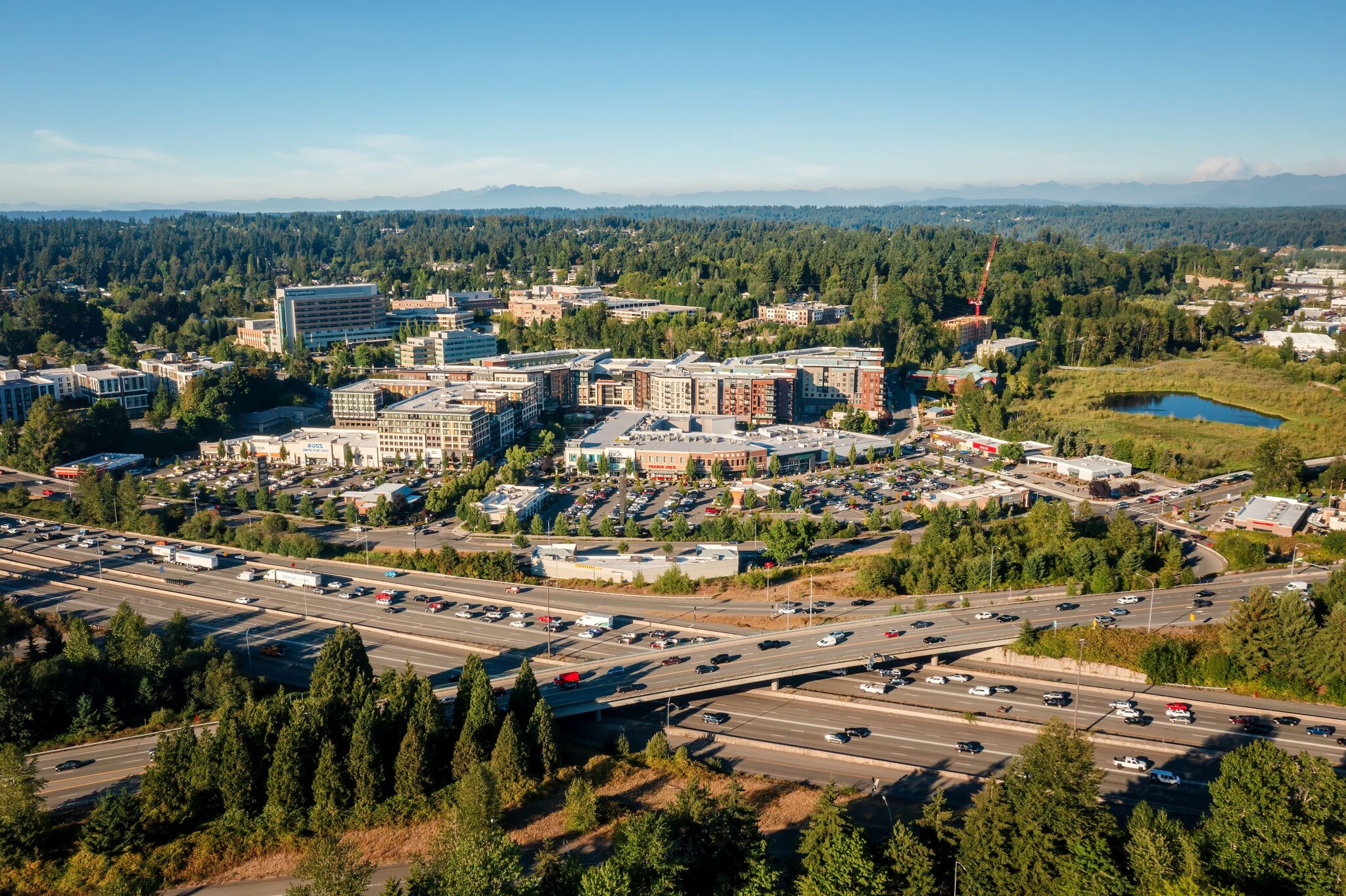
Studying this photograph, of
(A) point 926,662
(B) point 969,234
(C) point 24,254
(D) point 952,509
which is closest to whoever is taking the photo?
(A) point 926,662

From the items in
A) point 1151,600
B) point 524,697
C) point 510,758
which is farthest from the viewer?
point 1151,600

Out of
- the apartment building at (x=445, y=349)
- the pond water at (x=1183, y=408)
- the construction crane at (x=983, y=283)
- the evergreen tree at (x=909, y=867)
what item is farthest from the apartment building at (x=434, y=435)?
the construction crane at (x=983, y=283)

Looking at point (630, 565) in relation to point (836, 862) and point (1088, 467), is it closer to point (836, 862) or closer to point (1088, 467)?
point (836, 862)

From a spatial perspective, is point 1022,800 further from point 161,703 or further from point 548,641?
point 161,703

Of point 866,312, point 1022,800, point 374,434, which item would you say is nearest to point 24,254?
point 374,434

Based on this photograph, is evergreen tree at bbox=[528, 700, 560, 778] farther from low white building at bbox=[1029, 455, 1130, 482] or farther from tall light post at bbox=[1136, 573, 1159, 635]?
low white building at bbox=[1029, 455, 1130, 482]

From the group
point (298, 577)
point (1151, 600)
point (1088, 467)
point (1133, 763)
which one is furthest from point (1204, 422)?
point (298, 577)
